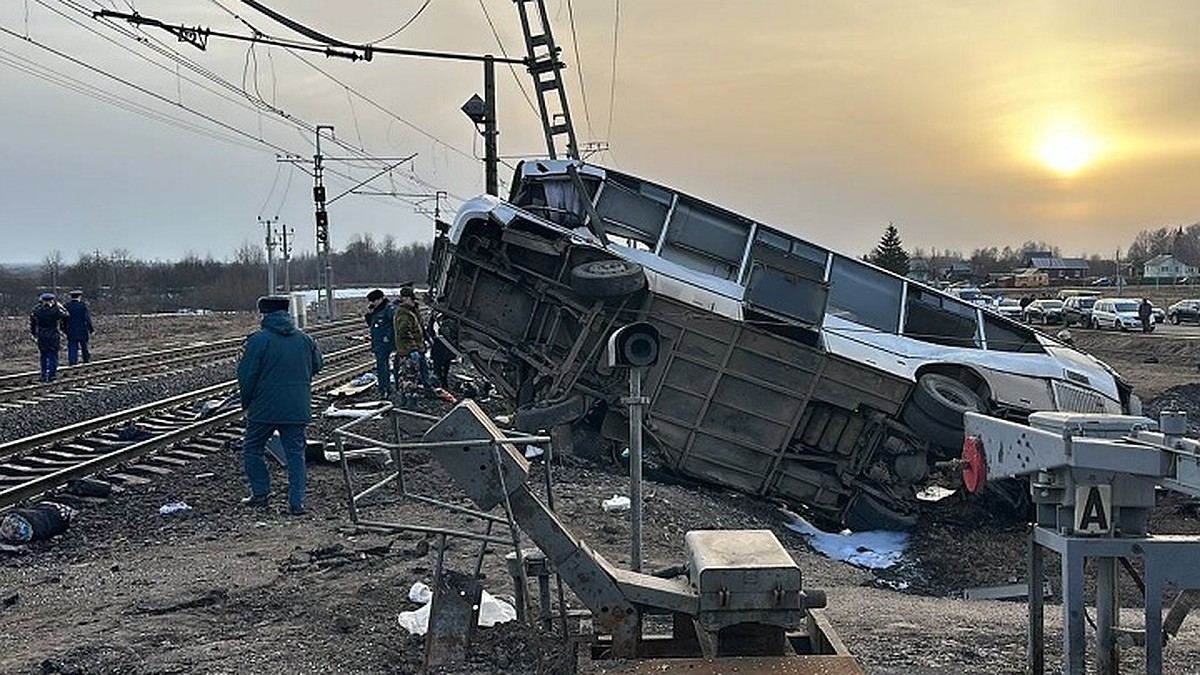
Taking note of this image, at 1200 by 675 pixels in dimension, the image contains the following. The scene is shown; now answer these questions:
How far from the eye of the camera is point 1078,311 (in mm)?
47312

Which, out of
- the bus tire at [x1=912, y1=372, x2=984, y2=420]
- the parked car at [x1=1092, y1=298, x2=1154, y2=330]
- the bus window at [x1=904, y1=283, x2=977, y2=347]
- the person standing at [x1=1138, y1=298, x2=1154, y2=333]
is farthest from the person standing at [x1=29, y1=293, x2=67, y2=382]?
the parked car at [x1=1092, y1=298, x2=1154, y2=330]

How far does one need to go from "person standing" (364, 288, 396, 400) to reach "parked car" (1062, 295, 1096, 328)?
38208mm

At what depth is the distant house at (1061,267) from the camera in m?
115

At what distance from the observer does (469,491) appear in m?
4.36

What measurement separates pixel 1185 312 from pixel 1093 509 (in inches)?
2000

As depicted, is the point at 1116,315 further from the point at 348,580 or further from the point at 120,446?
the point at 348,580

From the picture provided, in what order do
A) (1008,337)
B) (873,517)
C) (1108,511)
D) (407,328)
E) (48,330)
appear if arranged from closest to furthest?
1. (1108,511)
2. (873,517)
3. (1008,337)
4. (407,328)
5. (48,330)

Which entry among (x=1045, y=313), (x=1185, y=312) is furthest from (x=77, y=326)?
(x=1185, y=312)

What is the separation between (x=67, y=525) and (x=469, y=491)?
600cm

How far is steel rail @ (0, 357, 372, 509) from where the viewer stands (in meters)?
10.2

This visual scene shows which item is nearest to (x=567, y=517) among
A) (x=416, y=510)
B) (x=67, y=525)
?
(x=416, y=510)

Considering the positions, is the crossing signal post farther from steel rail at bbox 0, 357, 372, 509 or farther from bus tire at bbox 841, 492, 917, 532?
steel rail at bbox 0, 357, 372, 509

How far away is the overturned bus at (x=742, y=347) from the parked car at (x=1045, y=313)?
1632 inches

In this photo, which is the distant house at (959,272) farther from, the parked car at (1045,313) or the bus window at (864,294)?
the bus window at (864,294)
